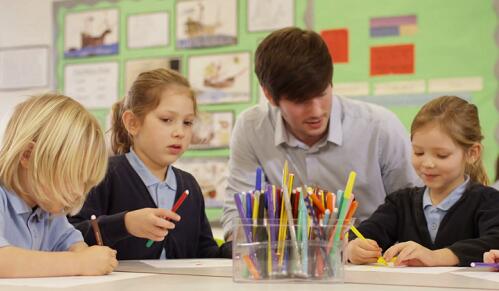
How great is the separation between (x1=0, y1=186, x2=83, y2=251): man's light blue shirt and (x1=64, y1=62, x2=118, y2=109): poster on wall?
170cm

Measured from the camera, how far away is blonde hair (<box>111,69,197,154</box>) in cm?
179

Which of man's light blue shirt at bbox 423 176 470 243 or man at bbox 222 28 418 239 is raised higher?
man at bbox 222 28 418 239

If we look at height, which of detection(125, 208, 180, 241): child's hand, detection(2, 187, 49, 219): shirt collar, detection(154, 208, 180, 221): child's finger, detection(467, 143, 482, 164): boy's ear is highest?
detection(467, 143, 482, 164): boy's ear

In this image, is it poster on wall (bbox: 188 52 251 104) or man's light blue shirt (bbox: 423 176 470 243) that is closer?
man's light blue shirt (bbox: 423 176 470 243)

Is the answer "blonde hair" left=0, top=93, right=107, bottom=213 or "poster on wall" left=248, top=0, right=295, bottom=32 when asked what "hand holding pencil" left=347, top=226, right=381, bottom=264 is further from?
"poster on wall" left=248, top=0, right=295, bottom=32

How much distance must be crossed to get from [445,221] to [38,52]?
2.16m

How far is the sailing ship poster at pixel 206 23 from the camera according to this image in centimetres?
278

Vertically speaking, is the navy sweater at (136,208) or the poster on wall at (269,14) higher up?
the poster on wall at (269,14)

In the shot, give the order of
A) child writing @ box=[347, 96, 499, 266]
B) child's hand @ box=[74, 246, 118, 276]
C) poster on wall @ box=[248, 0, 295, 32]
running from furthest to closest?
poster on wall @ box=[248, 0, 295, 32] → child writing @ box=[347, 96, 499, 266] → child's hand @ box=[74, 246, 118, 276]

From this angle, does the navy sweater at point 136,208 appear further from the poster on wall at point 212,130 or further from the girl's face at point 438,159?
the poster on wall at point 212,130

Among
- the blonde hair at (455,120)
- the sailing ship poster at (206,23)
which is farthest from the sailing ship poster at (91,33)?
the blonde hair at (455,120)

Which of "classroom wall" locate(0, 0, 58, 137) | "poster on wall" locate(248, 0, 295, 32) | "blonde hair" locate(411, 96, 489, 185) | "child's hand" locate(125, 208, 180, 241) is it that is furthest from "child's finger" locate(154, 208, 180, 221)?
"classroom wall" locate(0, 0, 58, 137)

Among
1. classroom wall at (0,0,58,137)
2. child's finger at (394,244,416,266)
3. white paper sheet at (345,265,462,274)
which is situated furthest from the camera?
classroom wall at (0,0,58,137)

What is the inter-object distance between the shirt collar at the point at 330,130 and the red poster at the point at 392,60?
1.83 ft
